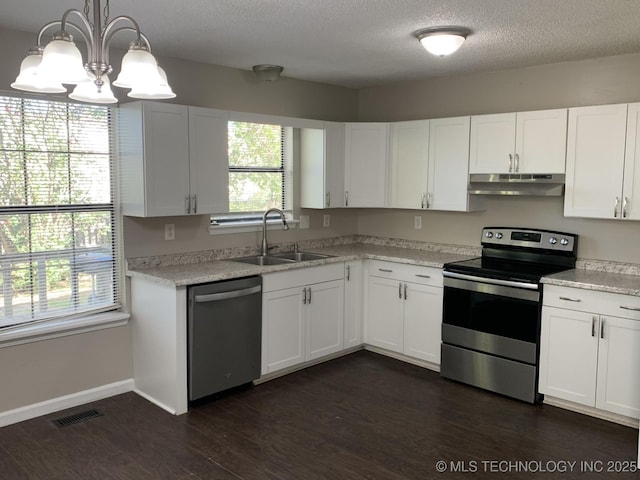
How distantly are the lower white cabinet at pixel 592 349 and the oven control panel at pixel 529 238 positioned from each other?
0.61 meters

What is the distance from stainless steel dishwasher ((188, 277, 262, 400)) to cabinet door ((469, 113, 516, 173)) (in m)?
1.93

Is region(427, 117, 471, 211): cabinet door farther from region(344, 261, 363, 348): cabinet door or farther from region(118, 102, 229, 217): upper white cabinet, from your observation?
region(118, 102, 229, 217): upper white cabinet

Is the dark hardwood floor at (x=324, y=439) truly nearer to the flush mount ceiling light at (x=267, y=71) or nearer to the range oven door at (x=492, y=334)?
the range oven door at (x=492, y=334)

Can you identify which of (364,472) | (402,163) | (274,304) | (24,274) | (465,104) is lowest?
(364,472)

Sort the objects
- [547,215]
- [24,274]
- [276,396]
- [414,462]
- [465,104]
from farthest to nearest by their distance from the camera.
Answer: [465,104] < [547,215] < [276,396] < [24,274] < [414,462]

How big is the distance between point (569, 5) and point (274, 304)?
2.62 meters

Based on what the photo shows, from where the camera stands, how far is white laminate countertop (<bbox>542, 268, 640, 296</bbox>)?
3.40 meters

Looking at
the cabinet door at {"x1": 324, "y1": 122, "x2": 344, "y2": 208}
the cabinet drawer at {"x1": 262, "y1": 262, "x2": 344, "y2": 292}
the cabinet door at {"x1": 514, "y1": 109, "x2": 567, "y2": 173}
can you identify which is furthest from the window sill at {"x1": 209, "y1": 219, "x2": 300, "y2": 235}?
the cabinet door at {"x1": 514, "y1": 109, "x2": 567, "y2": 173}

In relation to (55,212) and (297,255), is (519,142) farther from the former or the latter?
(55,212)

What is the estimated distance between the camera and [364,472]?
291 cm

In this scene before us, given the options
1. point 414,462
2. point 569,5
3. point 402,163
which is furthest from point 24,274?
point 569,5

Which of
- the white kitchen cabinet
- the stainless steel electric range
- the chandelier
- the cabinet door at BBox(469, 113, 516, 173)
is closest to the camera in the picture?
the chandelier

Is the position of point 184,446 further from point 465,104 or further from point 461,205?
point 465,104

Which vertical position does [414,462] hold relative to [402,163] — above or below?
below
